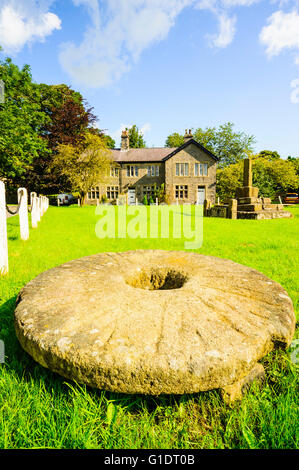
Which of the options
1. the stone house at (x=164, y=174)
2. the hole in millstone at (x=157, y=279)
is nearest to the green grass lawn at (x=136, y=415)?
the hole in millstone at (x=157, y=279)

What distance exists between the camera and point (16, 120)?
2025cm

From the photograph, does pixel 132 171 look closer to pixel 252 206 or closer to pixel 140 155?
pixel 140 155

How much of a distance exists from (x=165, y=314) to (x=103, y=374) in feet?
1.82

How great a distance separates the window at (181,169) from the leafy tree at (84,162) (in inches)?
324

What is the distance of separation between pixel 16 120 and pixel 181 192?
1859 centimetres

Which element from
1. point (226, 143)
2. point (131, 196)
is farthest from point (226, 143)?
point (131, 196)

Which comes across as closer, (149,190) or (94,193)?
(149,190)

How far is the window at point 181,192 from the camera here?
2934 centimetres

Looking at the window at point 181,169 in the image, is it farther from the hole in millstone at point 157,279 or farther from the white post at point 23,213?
the hole in millstone at point 157,279

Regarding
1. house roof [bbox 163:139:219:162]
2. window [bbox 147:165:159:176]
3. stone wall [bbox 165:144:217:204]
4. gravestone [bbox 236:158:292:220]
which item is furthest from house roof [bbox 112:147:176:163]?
gravestone [bbox 236:158:292:220]

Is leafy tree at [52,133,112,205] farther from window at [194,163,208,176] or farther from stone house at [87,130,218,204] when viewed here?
window at [194,163,208,176]

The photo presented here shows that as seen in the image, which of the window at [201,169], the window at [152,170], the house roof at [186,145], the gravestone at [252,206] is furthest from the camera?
the window at [152,170]

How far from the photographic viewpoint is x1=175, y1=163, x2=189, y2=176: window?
94.4ft
